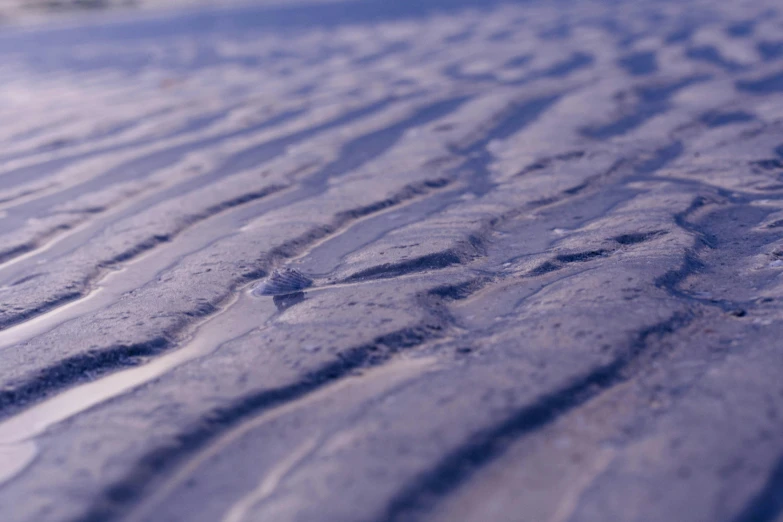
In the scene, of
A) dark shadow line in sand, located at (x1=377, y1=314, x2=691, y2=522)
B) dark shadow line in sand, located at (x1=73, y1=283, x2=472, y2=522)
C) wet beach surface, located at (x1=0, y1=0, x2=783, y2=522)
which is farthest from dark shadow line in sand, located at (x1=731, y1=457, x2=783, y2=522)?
dark shadow line in sand, located at (x1=73, y1=283, x2=472, y2=522)

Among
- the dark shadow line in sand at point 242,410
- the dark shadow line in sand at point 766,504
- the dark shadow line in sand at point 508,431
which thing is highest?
the dark shadow line in sand at point 242,410

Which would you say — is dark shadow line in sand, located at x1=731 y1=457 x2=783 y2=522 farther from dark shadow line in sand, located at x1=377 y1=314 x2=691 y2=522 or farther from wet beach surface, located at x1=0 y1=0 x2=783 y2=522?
dark shadow line in sand, located at x1=377 y1=314 x2=691 y2=522

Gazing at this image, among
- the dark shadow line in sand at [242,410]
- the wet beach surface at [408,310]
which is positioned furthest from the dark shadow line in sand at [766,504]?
the dark shadow line in sand at [242,410]

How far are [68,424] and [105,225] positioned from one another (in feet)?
5.23

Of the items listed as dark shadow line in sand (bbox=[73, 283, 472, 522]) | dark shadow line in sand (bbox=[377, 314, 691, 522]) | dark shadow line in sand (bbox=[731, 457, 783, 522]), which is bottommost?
dark shadow line in sand (bbox=[731, 457, 783, 522])

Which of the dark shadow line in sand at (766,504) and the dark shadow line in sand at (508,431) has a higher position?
the dark shadow line in sand at (508,431)

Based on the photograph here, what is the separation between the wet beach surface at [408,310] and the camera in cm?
140

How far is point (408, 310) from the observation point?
203 cm

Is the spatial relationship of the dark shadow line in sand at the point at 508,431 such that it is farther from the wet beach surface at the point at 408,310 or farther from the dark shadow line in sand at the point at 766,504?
the dark shadow line in sand at the point at 766,504

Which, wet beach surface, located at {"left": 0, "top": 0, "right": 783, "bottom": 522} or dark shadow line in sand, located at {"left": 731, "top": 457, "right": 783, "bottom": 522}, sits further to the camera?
wet beach surface, located at {"left": 0, "top": 0, "right": 783, "bottom": 522}

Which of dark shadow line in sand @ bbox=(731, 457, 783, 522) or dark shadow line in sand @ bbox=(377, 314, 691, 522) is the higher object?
dark shadow line in sand @ bbox=(377, 314, 691, 522)

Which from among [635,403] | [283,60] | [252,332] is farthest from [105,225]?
[283,60]

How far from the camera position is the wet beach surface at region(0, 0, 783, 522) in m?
1.40

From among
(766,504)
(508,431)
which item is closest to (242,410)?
(508,431)
